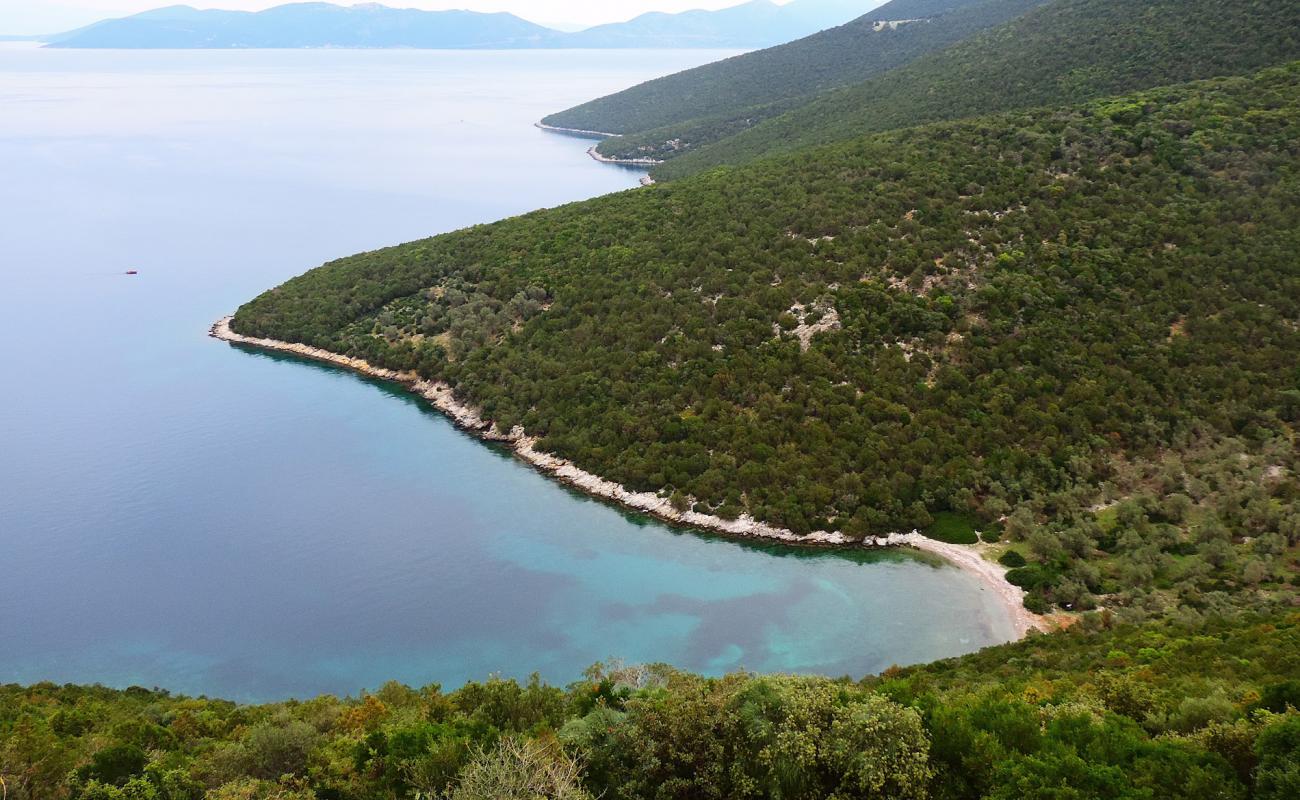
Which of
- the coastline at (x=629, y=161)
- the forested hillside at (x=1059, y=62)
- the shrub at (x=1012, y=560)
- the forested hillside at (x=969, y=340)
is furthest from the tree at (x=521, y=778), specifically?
the coastline at (x=629, y=161)

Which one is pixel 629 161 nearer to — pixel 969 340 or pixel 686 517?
pixel 969 340

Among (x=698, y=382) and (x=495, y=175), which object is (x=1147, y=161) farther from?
(x=495, y=175)

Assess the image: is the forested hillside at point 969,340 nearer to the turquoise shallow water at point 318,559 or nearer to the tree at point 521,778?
the turquoise shallow water at point 318,559

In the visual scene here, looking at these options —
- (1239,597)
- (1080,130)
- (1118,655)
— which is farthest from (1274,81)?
(1118,655)

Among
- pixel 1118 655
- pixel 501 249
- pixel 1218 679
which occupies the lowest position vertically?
pixel 1118 655

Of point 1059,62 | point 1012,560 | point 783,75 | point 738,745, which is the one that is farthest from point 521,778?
point 783,75
